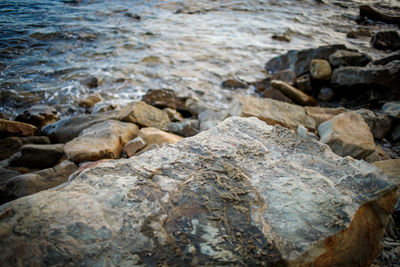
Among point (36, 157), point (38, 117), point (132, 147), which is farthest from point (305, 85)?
point (38, 117)

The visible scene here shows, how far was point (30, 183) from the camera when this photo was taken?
2023 mm

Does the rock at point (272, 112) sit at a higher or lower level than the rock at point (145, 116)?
higher

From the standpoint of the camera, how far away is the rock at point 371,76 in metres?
3.52

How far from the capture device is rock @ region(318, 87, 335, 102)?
4113 millimetres

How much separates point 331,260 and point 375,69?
387cm

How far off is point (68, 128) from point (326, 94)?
174 inches

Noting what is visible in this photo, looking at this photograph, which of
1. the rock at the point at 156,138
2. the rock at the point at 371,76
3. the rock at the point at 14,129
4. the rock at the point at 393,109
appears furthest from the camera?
the rock at the point at 371,76

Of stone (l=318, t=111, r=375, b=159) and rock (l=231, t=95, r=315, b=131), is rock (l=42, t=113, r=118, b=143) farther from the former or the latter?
stone (l=318, t=111, r=375, b=159)

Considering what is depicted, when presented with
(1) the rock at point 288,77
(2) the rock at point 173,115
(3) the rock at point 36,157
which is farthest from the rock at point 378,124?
(3) the rock at point 36,157

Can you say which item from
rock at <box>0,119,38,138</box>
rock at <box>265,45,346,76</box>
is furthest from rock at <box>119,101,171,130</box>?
rock at <box>265,45,346,76</box>

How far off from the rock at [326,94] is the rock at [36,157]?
438 cm

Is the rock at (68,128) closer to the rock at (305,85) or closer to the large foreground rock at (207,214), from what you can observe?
the large foreground rock at (207,214)

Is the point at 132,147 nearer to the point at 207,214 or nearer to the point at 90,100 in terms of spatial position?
the point at 207,214

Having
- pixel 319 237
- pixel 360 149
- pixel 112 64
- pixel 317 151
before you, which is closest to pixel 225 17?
pixel 112 64
